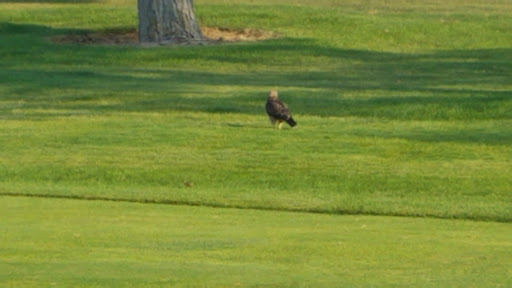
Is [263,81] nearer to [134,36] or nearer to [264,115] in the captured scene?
[264,115]

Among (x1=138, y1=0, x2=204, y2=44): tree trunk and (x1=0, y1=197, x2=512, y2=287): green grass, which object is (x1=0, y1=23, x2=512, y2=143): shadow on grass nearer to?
(x1=138, y1=0, x2=204, y2=44): tree trunk

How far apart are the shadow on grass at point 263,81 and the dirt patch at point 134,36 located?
2.66 ft

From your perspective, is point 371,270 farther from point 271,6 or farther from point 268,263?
point 271,6

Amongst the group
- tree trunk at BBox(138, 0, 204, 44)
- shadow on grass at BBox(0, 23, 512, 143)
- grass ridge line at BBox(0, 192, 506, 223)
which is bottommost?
grass ridge line at BBox(0, 192, 506, 223)

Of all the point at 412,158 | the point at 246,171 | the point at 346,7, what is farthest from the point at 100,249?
the point at 346,7

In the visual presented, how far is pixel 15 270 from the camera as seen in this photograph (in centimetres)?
917

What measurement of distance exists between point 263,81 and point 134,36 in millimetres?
7700

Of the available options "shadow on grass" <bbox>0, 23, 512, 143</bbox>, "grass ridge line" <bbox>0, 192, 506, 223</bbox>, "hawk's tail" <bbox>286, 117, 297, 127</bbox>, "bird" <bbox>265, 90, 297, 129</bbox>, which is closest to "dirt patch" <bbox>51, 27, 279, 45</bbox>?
"shadow on grass" <bbox>0, 23, 512, 143</bbox>

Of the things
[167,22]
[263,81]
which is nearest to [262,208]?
[263,81]

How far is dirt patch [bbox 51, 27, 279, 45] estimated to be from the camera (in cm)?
3180

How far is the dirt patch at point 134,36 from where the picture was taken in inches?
1252

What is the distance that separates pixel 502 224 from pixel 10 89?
13.3 metres

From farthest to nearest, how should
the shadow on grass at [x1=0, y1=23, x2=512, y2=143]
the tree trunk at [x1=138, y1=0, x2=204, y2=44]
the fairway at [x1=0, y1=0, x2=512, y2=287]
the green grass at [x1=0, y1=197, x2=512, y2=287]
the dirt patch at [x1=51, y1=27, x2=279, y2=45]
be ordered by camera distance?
the dirt patch at [x1=51, y1=27, x2=279, y2=45]
the tree trunk at [x1=138, y1=0, x2=204, y2=44]
the shadow on grass at [x1=0, y1=23, x2=512, y2=143]
the fairway at [x1=0, y1=0, x2=512, y2=287]
the green grass at [x1=0, y1=197, x2=512, y2=287]

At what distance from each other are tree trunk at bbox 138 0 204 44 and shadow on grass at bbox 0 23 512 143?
101cm
